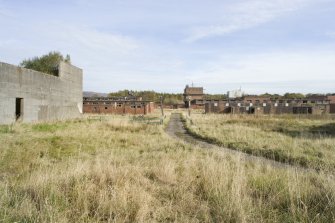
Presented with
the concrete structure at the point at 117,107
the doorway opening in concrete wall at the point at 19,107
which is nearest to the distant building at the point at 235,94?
the concrete structure at the point at 117,107

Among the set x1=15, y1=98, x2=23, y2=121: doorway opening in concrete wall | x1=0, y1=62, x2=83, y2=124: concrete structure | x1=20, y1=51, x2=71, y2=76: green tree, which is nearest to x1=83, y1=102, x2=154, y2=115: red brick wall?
x1=20, y1=51, x2=71, y2=76: green tree

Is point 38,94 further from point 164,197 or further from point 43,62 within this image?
point 43,62

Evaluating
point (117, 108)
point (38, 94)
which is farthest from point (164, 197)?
point (117, 108)

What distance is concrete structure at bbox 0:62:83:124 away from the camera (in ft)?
74.4

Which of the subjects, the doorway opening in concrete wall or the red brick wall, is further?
the red brick wall

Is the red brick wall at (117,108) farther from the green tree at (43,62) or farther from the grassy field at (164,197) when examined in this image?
the grassy field at (164,197)

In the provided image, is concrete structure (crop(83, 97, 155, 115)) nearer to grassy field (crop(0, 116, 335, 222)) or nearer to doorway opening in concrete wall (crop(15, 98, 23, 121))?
doorway opening in concrete wall (crop(15, 98, 23, 121))

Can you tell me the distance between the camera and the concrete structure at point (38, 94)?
74.4ft

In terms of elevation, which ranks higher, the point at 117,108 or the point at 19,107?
the point at 19,107

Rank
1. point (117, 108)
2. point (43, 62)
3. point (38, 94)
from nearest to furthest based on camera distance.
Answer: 1. point (38, 94)
2. point (43, 62)
3. point (117, 108)

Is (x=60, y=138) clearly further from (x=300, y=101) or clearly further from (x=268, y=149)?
(x=300, y=101)

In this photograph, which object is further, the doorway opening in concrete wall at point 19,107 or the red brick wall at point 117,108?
the red brick wall at point 117,108

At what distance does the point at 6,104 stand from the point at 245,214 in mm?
21274

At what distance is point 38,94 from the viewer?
1093 inches
